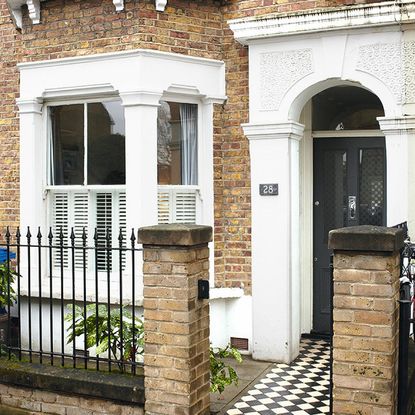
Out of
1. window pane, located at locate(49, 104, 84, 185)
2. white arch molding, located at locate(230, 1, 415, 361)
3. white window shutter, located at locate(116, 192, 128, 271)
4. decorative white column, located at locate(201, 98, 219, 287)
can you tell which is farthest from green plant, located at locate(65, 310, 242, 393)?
window pane, located at locate(49, 104, 84, 185)

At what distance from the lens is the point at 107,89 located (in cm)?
739

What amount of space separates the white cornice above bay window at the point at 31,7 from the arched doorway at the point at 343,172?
2363 mm

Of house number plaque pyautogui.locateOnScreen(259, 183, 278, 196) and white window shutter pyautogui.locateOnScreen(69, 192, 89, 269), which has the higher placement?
house number plaque pyautogui.locateOnScreen(259, 183, 278, 196)

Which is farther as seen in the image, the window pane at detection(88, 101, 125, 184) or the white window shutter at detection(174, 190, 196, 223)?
the white window shutter at detection(174, 190, 196, 223)

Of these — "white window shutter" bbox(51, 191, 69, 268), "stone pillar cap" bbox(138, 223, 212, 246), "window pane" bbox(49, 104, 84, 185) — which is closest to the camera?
"stone pillar cap" bbox(138, 223, 212, 246)

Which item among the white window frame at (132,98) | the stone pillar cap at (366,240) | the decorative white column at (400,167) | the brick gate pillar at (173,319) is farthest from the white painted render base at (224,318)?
the stone pillar cap at (366,240)

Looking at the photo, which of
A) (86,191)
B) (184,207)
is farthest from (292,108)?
(86,191)

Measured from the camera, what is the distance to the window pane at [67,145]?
774 cm

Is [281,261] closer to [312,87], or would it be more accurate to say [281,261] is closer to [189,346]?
[312,87]

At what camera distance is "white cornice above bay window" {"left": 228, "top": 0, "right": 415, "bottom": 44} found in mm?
6543

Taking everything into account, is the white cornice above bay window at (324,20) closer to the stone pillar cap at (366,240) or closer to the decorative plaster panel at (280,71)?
the decorative plaster panel at (280,71)

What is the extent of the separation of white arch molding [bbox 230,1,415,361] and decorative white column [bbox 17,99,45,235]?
8.29ft

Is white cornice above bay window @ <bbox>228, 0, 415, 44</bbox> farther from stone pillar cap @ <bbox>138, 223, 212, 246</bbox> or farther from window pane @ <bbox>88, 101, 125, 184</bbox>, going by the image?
stone pillar cap @ <bbox>138, 223, 212, 246</bbox>

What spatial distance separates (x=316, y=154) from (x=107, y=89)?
2.75 m
